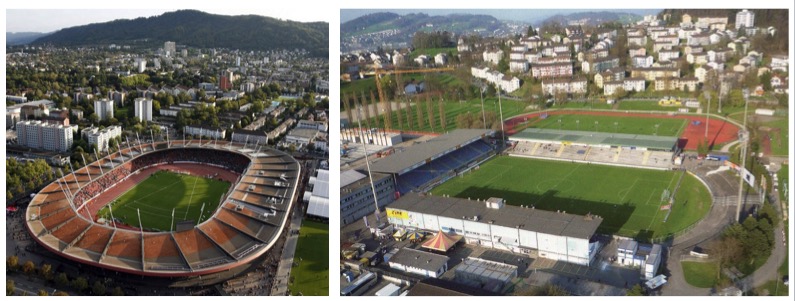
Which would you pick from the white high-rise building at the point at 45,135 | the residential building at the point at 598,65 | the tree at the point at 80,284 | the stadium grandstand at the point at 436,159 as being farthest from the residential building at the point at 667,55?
the white high-rise building at the point at 45,135

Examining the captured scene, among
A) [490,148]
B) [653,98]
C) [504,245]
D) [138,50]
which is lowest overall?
[504,245]

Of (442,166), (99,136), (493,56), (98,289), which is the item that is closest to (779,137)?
(493,56)

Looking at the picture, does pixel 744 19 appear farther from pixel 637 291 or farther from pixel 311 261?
pixel 311 261

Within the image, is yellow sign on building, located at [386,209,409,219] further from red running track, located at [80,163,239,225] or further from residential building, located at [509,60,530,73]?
residential building, located at [509,60,530,73]

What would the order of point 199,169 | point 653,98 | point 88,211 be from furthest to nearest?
point 199,169, point 653,98, point 88,211

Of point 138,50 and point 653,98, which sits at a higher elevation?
point 138,50

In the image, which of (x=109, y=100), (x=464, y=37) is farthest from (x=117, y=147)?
(x=464, y=37)

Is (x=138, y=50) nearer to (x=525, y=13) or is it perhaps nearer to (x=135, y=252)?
(x=135, y=252)
